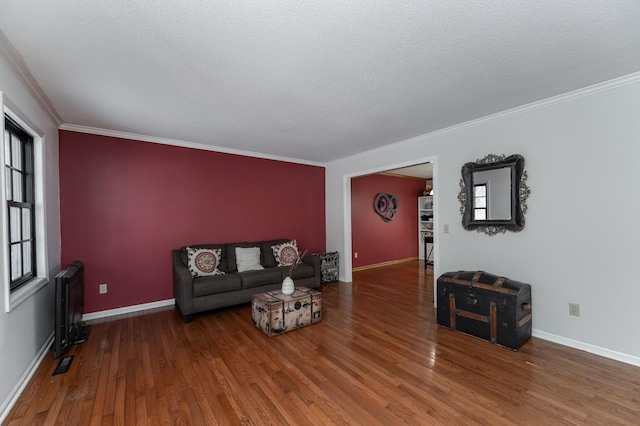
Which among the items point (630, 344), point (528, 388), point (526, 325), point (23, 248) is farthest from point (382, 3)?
point (23, 248)

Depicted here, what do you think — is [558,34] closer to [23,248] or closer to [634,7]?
[634,7]

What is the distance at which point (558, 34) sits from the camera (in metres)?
1.74

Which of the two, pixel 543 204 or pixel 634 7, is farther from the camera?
pixel 543 204

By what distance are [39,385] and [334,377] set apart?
2271 mm

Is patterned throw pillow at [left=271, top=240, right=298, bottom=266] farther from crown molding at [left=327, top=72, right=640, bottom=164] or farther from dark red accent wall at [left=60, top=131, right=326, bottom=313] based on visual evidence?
crown molding at [left=327, top=72, right=640, bottom=164]

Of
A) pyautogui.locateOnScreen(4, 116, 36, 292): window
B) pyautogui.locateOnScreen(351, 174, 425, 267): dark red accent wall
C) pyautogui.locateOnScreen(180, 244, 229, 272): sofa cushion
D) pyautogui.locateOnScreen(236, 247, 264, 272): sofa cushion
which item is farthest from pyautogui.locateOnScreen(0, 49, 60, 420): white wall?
pyautogui.locateOnScreen(351, 174, 425, 267): dark red accent wall

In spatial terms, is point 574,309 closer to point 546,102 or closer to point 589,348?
point 589,348

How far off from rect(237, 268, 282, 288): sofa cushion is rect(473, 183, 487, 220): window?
277cm

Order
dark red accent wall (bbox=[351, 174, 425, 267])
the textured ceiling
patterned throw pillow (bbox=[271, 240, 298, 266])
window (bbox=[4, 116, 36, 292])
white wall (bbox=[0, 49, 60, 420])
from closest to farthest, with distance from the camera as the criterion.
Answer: the textured ceiling < white wall (bbox=[0, 49, 60, 420]) < window (bbox=[4, 116, 36, 292]) < patterned throw pillow (bbox=[271, 240, 298, 266]) < dark red accent wall (bbox=[351, 174, 425, 267])

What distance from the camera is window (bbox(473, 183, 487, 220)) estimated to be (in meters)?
3.23

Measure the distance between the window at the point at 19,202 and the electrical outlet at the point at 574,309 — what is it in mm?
4855

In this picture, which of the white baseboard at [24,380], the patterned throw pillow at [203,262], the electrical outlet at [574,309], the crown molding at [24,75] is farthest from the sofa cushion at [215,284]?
the electrical outlet at [574,309]

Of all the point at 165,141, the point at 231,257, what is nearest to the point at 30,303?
the point at 231,257

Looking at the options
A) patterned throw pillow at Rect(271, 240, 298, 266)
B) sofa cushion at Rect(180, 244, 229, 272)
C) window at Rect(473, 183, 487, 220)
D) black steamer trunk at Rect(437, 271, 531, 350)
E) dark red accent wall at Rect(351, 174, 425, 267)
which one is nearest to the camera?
black steamer trunk at Rect(437, 271, 531, 350)
